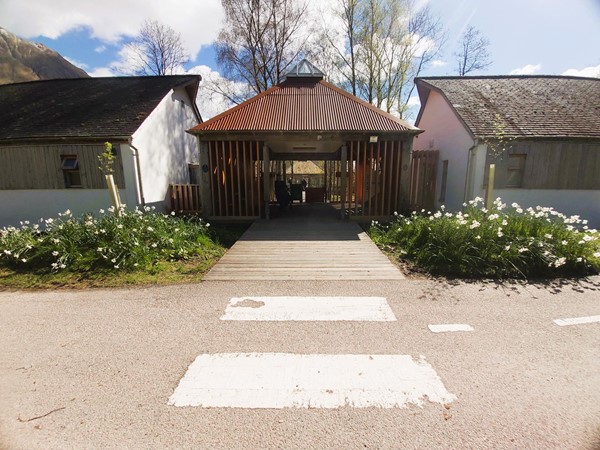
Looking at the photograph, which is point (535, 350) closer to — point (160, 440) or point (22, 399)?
point (160, 440)

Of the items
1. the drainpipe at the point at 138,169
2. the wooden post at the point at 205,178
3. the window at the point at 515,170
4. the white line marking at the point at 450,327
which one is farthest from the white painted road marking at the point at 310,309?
the window at the point at 515,170

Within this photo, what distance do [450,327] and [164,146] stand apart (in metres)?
12.4

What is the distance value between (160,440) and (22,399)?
1402mm

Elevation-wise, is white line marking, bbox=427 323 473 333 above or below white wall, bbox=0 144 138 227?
below

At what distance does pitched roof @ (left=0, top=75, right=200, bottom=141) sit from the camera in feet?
32.2

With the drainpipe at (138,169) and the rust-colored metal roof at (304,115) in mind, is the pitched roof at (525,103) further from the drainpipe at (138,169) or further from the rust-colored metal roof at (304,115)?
the drainpipe at (138,169)

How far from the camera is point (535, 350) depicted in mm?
2957

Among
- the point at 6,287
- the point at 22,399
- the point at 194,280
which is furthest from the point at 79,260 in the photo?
the point at 22,399

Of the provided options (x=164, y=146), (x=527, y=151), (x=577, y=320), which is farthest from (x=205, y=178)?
(x=527, y=151)

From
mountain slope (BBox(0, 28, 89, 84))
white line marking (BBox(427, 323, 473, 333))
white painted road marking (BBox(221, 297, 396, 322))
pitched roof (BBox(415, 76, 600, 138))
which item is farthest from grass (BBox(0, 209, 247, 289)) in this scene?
mountain slope (BBox(0, 28, 89, 84))

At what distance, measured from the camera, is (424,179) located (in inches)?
478

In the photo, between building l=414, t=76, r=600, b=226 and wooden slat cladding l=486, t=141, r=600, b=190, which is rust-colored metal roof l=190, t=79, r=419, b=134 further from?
wooden slat cladding l=486, t=141, r=600, b=190

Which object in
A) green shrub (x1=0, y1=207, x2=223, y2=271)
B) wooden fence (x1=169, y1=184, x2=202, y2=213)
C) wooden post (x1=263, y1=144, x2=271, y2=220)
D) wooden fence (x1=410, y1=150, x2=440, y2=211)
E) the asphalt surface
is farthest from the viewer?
wooden fence (x1=410, y1=150, x2=440, y2=211)

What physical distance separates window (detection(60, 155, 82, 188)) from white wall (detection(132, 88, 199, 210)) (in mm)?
2232
